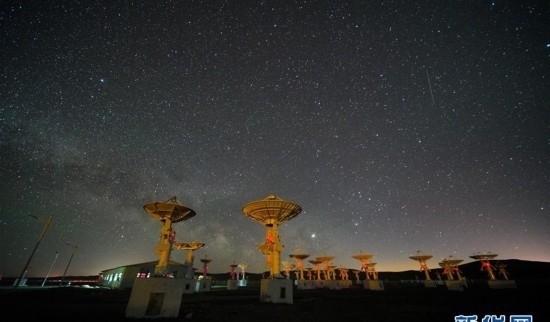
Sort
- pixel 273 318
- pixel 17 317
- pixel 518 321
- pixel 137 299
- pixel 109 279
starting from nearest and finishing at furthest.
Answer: pixel 518 321 < pixel 17 317 < pixel 137 299 < pixel 273 318 < pixel 109 279

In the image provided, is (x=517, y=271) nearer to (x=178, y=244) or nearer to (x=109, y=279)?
(x=178, y=244)

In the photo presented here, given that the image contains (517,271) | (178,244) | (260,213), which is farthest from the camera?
(517,271)

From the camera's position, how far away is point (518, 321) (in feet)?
31.9

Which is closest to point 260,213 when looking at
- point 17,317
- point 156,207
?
point 156,207

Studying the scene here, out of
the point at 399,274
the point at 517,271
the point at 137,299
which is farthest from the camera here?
the point at 399,274

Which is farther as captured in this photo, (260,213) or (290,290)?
(260,213)

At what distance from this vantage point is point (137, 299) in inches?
595

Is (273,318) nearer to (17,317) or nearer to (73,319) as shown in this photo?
(73,319)

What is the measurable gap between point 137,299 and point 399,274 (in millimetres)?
222969

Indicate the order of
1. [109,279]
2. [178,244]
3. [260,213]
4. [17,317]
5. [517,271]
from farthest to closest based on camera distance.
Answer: [517,271], [109,279], [178,244], [260,213], [17,317]

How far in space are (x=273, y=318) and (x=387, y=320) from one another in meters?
7.52

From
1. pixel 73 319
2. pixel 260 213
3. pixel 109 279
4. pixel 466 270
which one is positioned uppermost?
pixel 466 270

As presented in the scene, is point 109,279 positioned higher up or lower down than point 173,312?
higher up

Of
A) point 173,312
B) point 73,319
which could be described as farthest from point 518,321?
point 73,319
